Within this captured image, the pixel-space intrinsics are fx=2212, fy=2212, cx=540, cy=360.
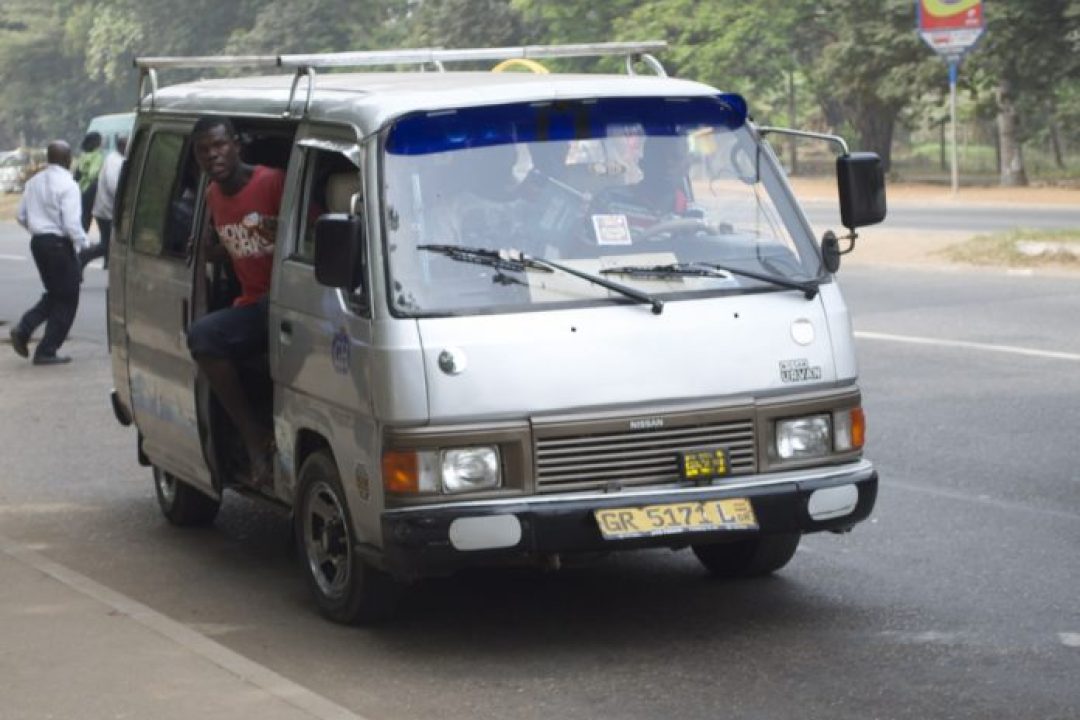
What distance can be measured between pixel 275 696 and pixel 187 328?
2.99m

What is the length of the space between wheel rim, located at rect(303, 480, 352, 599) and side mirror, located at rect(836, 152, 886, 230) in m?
2.12

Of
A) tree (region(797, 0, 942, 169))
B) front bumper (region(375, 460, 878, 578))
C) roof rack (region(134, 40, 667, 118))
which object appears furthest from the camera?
tree (region(797, 0, 942, 169))

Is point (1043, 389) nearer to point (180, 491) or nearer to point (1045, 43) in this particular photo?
point (180, 491)

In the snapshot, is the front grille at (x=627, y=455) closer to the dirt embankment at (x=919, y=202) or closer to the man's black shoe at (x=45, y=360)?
the man's black shoe at (x=45, y=360)

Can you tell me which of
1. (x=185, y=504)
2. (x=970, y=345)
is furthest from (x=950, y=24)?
(x=185, y=504)

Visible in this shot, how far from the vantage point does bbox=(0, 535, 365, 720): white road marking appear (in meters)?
6.42

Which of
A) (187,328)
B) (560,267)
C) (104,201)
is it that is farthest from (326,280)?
(104,201)

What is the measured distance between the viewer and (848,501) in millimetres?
7613

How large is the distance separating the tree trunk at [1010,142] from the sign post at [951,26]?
6167 mm

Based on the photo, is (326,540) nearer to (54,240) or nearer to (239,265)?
(239,265)

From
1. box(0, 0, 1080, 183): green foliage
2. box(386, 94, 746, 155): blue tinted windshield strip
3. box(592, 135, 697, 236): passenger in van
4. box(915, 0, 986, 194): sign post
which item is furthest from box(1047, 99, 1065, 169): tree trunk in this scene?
box(592, 135, 697, 236): passenger in van

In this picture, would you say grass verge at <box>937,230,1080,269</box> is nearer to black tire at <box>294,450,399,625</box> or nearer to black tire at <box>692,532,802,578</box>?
black tire at <box>692,532,802,578</box>

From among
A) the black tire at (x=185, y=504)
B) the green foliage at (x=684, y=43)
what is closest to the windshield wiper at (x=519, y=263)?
the black tire at (x=185, y=504)

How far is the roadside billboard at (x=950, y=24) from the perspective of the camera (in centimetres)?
4059
